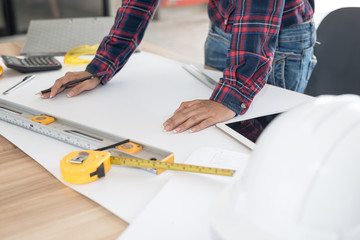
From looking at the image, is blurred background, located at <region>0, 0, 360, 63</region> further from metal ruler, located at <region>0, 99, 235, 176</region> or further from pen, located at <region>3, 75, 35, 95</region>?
metal ruler, located at <region>0, 99, 235, 176</region>

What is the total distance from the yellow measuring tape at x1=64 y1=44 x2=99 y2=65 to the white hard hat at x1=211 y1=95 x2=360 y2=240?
111 cm

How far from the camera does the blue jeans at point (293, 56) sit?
1.31 m

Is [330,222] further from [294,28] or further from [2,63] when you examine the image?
[2,63]

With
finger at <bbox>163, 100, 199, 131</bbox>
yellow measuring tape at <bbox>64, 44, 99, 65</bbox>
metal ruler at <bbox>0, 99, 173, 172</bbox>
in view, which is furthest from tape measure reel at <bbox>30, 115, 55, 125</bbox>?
yellow measuring tape at <bbox>64, 44, 99, 65</bbox>

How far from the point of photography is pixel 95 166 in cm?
79

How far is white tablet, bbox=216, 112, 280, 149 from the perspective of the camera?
95cm

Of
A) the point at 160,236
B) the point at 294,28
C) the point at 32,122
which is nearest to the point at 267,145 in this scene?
the point at 160,236

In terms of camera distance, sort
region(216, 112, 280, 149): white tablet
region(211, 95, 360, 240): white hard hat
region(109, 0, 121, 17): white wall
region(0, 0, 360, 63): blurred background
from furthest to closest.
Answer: region(109, 0, 121, 17): white wall → region(0, 0, 360, 63): blurred background → region(216, 112, 280, 149): white tablet → region(211, 95, 360, 240): white hard hat

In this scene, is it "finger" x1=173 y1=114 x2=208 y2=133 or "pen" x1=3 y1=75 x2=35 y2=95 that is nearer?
"finger" x1=173 y1=114 x2=208 y2=133

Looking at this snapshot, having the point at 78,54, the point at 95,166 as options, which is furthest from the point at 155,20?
the point at 95,166

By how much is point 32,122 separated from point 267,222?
684 millimetres

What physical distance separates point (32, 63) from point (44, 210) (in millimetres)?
805

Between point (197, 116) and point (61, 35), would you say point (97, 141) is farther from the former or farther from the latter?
point (61, 35)

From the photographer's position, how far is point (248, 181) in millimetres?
520
